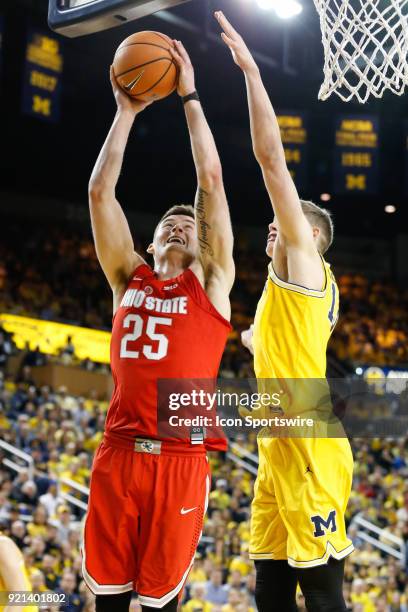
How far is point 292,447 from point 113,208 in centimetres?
117

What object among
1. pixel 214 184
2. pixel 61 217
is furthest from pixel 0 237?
pixel 214 184

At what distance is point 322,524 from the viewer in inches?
122

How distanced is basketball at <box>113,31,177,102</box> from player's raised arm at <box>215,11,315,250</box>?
0.86ft

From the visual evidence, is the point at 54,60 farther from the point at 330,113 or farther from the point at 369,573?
the point at 369,573

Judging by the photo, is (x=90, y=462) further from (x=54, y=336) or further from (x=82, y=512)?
(x=54, y=336)

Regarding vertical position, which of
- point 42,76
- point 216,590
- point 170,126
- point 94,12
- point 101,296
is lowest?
point 216,590

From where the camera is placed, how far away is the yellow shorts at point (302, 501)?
307cm

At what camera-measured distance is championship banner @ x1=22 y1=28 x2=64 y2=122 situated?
14.3 m

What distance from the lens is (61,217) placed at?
2005 centimetres

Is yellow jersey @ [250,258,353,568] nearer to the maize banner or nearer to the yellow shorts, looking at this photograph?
the yellow shorts

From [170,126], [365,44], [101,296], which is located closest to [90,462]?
[101,296]

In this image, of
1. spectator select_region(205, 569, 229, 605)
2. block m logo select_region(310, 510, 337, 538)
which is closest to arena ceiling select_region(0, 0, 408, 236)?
spectator select_region(205, 569, 229, 605)

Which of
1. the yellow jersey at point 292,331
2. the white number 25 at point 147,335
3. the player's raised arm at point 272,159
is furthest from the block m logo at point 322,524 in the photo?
the player's raised arm at point 272,159
